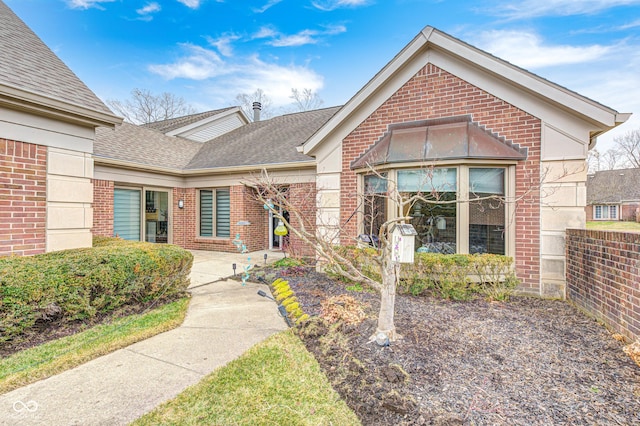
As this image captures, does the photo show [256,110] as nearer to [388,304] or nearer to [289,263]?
[289,263]

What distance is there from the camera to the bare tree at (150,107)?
97.5 feet

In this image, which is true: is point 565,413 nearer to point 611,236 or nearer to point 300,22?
point 611,236

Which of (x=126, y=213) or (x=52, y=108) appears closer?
(x=52, y=108)

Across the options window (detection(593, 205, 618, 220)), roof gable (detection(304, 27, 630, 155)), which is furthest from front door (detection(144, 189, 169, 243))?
window (detection(593, 205, 618, 220))

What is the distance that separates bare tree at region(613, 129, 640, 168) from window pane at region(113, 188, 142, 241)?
5835 centimetres

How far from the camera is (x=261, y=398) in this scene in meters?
2.67

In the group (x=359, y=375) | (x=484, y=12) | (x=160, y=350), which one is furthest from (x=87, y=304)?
(x=484, y=12)

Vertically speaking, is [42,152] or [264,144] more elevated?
[264,144]

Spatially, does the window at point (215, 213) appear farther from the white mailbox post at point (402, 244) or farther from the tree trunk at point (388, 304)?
the white mailbox post at point (402, 244)

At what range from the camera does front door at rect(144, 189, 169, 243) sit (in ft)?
37.7

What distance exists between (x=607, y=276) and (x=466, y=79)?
166 inches

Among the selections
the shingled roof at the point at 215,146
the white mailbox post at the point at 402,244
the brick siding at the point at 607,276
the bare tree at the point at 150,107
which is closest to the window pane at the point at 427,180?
the brick siding at the point at 607,276

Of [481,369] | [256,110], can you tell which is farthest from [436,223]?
[256,110]

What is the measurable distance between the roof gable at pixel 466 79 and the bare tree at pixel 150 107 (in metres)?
29.1
